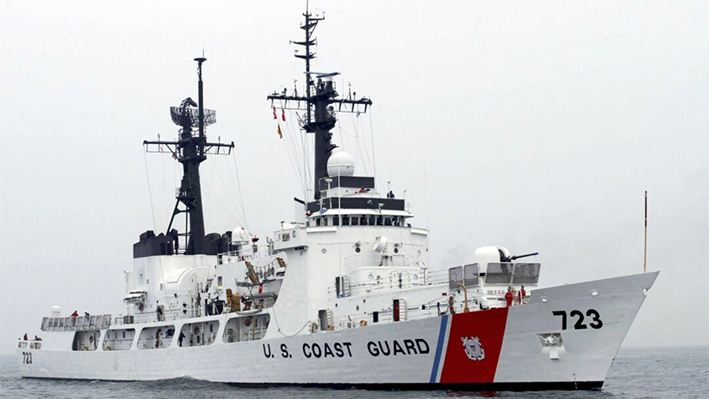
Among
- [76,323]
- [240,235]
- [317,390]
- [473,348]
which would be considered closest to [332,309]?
[317,390]

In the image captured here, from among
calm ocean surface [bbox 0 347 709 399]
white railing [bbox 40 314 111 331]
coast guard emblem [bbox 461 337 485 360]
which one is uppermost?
white railing [bbox 40 314 111 331]

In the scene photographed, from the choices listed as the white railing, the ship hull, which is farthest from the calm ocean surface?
the white railing

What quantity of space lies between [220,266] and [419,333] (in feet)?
36.8

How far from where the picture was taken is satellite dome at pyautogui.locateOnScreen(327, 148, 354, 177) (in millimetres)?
30672

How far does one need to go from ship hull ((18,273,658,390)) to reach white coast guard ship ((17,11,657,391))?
0.03 m

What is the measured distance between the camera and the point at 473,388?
24.2 m

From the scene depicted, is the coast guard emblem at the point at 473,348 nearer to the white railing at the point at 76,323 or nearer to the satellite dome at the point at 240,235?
the satellite dome at the point at 240,235

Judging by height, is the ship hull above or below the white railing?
below

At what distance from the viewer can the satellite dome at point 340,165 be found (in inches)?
1208

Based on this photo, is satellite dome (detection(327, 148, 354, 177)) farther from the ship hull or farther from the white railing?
the white railing

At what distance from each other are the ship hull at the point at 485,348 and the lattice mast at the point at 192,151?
434 inches

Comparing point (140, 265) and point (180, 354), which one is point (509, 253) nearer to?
point (180, 354)

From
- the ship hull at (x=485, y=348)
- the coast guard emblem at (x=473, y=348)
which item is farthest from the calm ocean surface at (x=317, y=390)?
the coast guard emblem at (x=473, y=348)

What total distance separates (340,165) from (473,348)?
8819 millimetres
